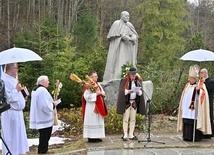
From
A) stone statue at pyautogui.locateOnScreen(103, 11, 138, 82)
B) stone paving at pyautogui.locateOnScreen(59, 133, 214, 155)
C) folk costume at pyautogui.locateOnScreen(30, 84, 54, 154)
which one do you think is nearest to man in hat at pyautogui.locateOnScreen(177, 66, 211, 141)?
stone paving at pyautogui.locateOnScreen(59, 133, 214, 155)

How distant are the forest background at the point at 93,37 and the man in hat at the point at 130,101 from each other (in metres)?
3.88

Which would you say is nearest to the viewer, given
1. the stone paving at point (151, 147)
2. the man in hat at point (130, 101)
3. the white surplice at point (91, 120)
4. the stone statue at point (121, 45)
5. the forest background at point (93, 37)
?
the stone paving at point (151, 147)

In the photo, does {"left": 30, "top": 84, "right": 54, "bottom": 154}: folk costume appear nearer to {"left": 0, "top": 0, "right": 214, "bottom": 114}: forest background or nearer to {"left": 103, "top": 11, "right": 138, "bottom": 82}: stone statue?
{"left": 103, "top": 11, "right": 138, "bottom": 82}: stone statue

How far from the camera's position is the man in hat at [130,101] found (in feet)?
31.0

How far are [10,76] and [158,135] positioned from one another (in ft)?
16.5

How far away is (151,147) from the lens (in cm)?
864

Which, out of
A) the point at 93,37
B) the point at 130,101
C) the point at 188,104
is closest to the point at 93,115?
the point at 130,101

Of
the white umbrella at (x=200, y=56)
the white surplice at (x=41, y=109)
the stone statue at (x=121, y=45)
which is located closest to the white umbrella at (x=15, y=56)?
the white surplice at (x=41, y=109)

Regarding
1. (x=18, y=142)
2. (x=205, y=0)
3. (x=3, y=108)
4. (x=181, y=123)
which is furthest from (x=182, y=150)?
(x=205, y=0)

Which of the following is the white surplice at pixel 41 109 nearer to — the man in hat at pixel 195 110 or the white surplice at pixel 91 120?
the white surplice at pixel 91 120

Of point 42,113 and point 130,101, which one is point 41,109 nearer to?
point 42,113

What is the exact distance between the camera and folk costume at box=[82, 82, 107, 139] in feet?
30.5

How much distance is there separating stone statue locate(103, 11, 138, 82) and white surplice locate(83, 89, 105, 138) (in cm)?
312

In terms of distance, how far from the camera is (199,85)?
9.64 meters
